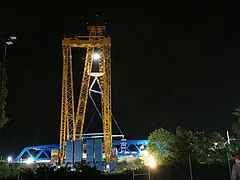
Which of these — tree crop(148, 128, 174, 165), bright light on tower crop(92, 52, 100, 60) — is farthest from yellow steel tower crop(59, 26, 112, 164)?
tree crop(148, 128, 174, 165)

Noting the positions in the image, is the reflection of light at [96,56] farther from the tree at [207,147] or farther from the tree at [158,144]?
the tree at [207,147]

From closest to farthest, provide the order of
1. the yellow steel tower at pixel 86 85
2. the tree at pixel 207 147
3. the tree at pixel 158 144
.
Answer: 1. the tree at pixel 207 147
2. the tree at pixel 158 144
3. the yellow steel tower at pixel 86 85

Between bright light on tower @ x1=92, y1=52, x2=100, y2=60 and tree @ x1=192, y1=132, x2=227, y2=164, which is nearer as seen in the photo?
tree @ x1=192, y1=132, x2=227, y2=164

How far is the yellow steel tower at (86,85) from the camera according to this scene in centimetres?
4625

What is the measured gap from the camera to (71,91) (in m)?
47.2

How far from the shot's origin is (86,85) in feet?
155

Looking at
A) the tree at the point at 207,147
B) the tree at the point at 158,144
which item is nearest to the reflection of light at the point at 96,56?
the tree at the point at 158,144

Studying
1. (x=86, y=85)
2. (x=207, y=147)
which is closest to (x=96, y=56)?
(x=86, y=85)

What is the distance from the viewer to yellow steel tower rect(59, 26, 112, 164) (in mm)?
46250

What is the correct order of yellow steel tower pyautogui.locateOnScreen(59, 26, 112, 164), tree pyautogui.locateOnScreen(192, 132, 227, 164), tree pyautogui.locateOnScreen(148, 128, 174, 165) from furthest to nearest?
yellow steel tower pyautogui.locateOnScreen(59, 26, 112, 164) < tree pyautogui.locateOnScreen(148, 128, 174, 165) < tree pyautogui.locateOnScreen(192, 132, 227, 164)

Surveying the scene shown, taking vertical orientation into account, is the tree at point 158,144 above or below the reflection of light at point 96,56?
below

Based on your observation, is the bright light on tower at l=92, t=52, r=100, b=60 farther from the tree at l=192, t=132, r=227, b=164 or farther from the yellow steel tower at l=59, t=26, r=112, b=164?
the tree at l=192, t=132, r=227, b=164

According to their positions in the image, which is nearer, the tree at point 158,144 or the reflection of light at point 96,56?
the tree at point 158,144

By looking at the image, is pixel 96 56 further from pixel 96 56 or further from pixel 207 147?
pixel 207 147
